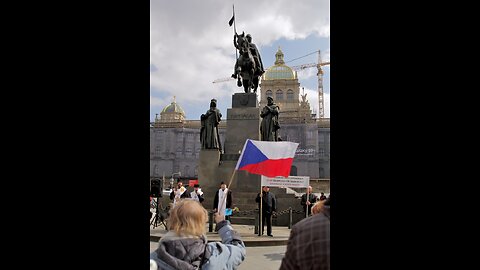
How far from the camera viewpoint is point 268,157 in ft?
28.3

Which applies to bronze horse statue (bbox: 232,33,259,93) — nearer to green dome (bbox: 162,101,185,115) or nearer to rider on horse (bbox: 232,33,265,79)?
rider on horse (bbox: 232,33,265,79)

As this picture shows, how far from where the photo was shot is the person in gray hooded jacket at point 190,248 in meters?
2.25

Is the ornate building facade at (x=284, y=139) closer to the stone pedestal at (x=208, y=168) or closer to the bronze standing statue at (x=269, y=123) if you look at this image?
the bronze standing statue at (x=269, y=123)

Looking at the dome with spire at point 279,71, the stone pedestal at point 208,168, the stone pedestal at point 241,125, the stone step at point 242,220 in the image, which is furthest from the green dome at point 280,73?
the stone step at point 242,220

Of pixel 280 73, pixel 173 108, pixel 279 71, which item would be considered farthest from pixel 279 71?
Answer: pixel 173 108

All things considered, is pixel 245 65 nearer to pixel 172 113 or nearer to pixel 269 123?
pixel 269 123

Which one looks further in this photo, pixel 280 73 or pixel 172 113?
pixel 280 73

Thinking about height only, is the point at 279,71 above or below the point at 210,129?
above

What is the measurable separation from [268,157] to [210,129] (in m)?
6.42
